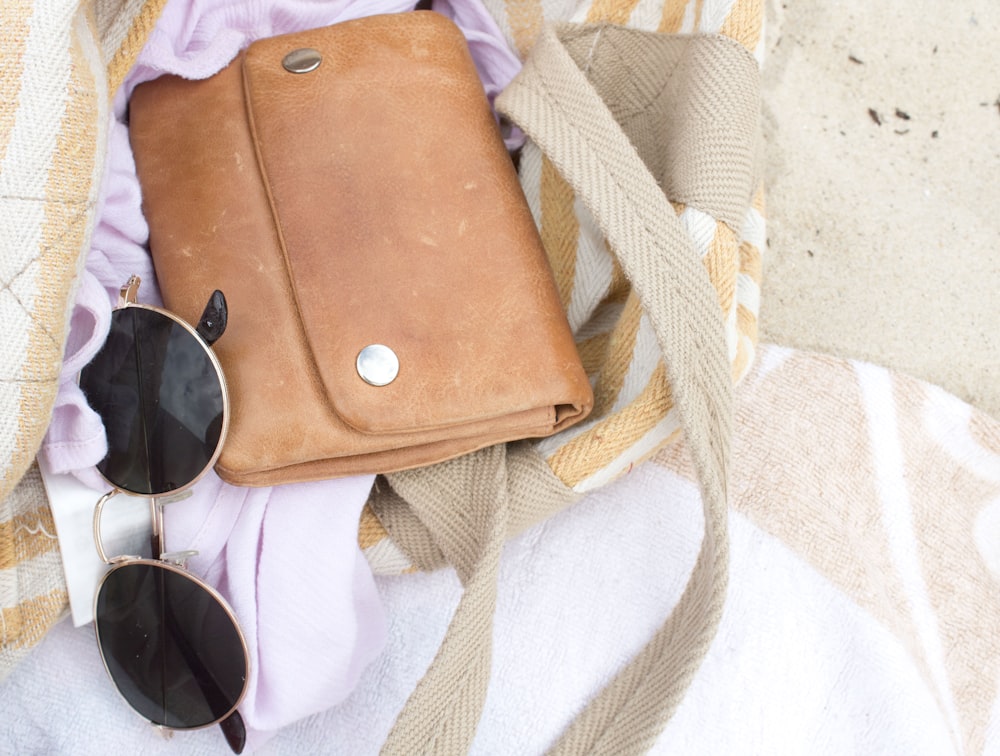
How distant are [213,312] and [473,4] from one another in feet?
1.07

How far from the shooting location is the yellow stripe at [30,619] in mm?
551

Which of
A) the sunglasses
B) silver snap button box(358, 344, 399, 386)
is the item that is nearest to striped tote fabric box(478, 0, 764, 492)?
silver snap button box(358, 344, 399, 386)

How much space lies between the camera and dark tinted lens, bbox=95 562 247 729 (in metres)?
0.56

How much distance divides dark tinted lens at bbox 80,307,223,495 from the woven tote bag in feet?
0.40

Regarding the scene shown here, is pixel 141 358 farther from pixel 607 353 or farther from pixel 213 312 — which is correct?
pixel 607 353

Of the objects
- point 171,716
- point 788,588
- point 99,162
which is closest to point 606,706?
point 788,588

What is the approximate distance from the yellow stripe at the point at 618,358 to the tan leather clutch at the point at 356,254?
0.05 meters

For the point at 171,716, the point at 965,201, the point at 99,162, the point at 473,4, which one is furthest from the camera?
the point at 965,201

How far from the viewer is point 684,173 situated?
0.57 metres

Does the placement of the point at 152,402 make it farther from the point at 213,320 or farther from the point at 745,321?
the point at 745,321

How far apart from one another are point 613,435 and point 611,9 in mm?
327

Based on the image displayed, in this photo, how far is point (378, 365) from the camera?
53 cm

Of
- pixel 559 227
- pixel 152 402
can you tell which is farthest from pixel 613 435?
pixel 152 402

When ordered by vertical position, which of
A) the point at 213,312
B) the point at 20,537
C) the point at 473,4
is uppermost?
the point at 473,4
